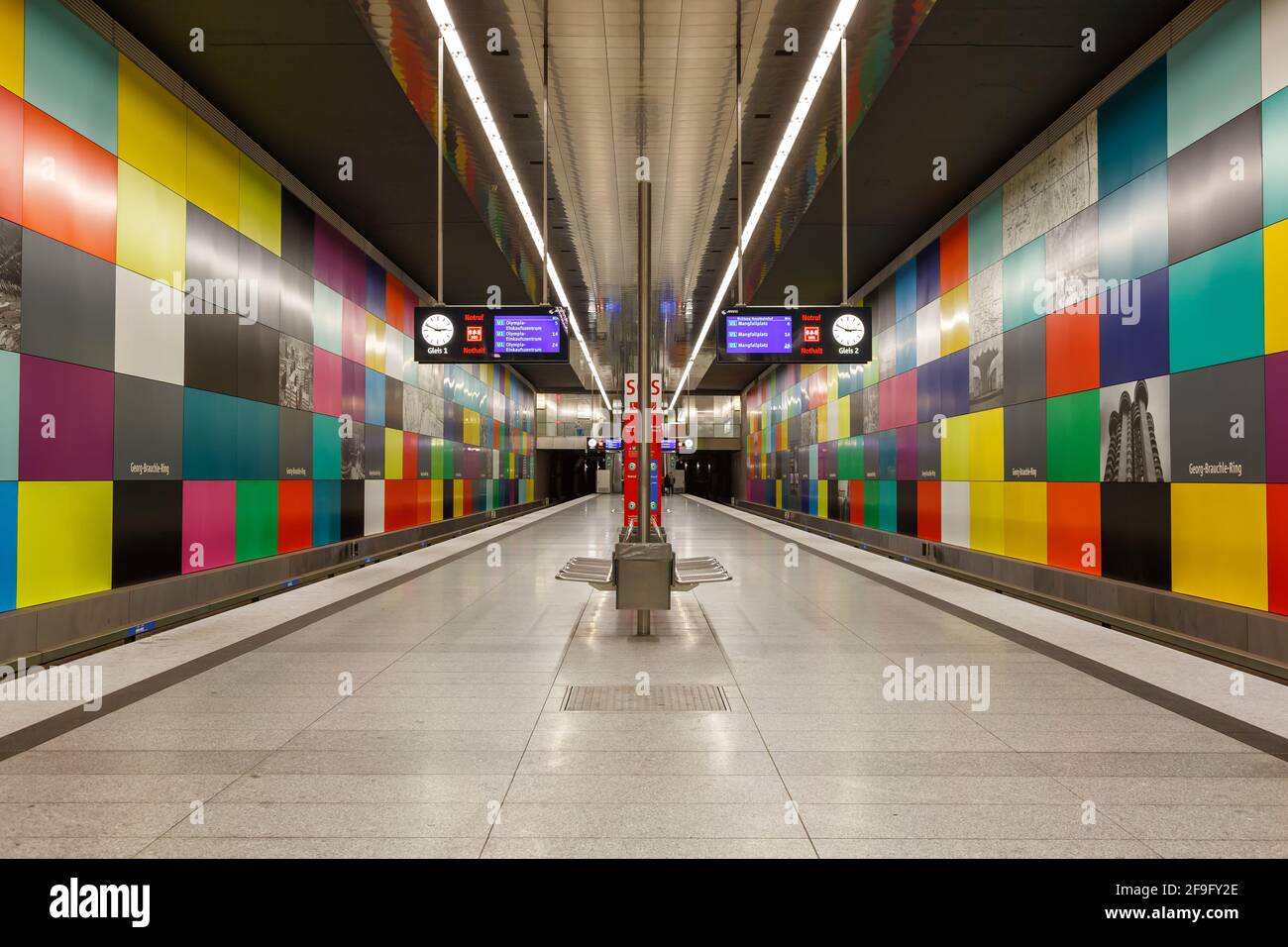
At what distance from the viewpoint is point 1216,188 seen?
21.0 ft

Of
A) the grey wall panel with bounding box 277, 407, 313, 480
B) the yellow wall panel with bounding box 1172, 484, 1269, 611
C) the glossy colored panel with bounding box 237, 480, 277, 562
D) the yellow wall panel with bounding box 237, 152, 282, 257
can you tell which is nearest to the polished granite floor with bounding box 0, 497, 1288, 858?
the yellow wall panel with bounding box 1172, 484, 1269, 611

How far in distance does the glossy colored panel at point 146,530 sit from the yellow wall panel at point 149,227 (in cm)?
218

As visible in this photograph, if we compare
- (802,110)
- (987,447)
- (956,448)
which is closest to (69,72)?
(802,110)

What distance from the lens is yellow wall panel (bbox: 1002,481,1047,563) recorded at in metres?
9.35

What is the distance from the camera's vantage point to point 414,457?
16.5 m

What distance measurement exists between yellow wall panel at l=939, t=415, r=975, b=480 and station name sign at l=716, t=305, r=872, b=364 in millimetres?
2988

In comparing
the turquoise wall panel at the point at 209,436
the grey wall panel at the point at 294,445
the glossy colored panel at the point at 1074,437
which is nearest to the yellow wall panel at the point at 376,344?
the grey wall panel at the point at 294,445

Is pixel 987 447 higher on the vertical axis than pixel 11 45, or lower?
lower

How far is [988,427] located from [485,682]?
27.8 ft

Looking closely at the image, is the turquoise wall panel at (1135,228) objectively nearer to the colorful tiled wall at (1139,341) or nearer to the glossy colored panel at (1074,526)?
the colorful tiled wall at (1139,341)

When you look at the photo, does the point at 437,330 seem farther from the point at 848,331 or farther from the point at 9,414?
the point at 848,331

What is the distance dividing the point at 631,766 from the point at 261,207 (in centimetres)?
929

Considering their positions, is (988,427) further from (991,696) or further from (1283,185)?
(991,696)

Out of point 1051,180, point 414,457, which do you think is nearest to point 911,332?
point 1051,180
